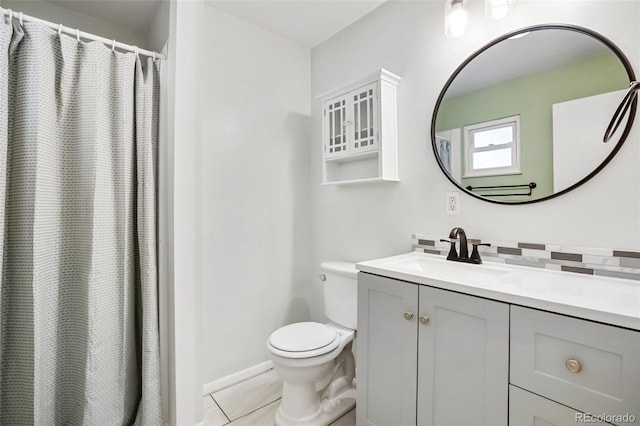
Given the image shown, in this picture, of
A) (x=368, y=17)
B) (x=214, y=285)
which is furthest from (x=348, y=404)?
(x=368, y=17)

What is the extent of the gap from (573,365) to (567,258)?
1.76 ft

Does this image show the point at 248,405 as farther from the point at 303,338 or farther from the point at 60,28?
the point at 60,28

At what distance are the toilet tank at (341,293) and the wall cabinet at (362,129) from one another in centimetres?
54

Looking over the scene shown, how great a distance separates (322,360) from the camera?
150 centimetres

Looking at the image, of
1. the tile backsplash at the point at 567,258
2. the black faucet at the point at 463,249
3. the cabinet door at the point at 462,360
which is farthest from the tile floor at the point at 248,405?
the tile backsplash at the point at 567,258

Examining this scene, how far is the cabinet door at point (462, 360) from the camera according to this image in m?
0.93

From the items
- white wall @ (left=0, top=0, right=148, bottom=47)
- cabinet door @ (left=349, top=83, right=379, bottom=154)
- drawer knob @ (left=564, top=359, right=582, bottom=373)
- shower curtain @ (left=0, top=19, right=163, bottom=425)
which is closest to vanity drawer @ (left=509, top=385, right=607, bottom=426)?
drawer knob @ (left=564, top=359, right=582, bottom=373)

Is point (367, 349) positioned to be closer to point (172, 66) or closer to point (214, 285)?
point (214, 285)

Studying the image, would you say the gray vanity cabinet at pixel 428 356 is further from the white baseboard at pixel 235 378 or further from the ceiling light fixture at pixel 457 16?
the ceiling light fixture at pixel 457 16

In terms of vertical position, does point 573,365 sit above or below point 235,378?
above

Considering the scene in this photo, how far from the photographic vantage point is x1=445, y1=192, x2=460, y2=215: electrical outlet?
58.7 inches

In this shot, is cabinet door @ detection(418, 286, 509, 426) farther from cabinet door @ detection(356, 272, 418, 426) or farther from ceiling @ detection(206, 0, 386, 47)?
ceiling @ detection(206, 0, 386, 47)

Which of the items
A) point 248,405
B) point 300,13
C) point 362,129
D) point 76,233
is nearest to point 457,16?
point 362,129

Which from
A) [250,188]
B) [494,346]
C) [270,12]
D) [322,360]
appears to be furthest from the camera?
[250,188]
